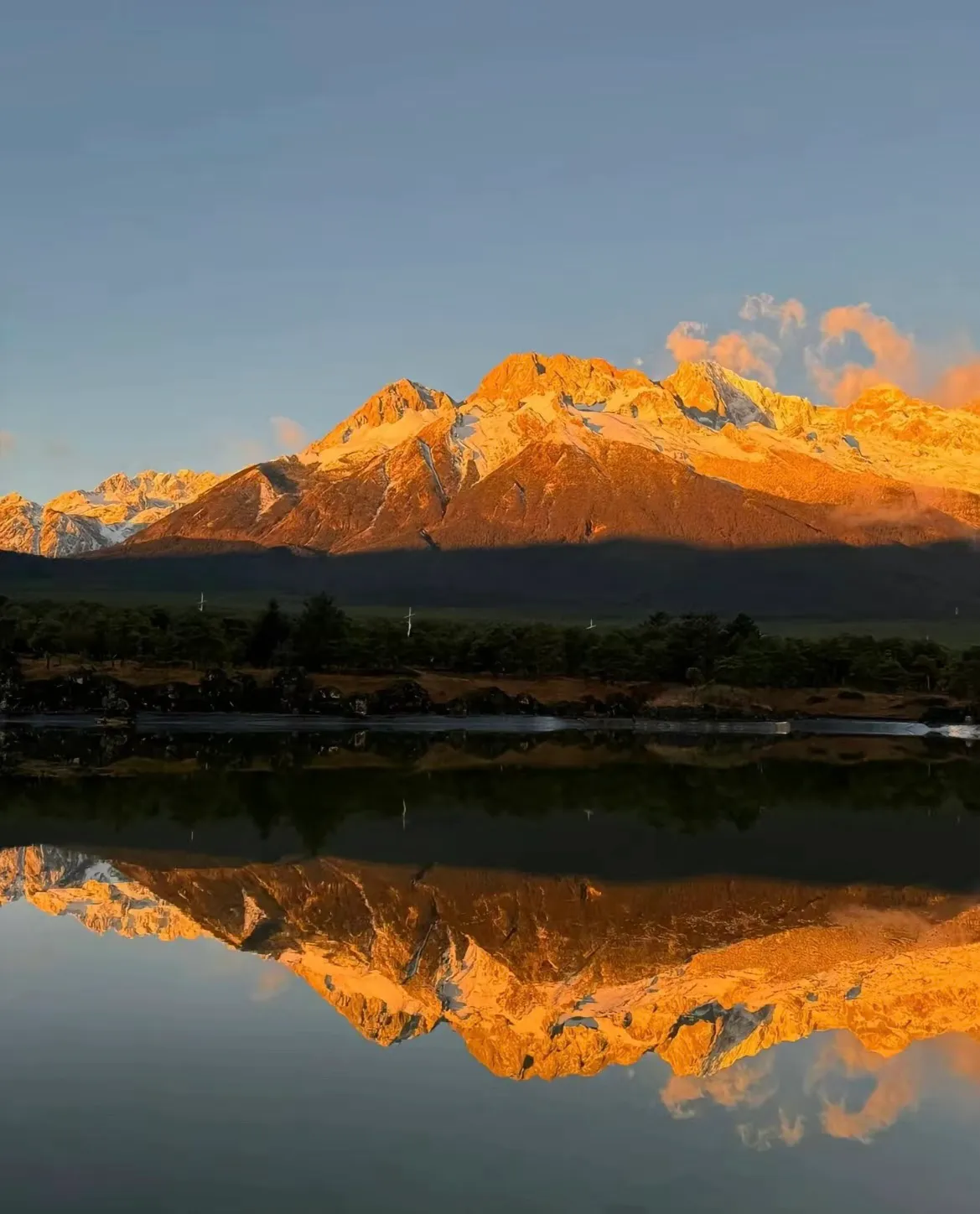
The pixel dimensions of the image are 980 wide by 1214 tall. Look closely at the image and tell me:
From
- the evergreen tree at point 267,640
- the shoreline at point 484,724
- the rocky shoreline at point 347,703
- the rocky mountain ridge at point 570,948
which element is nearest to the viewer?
the rocky mountain ridge at point 570,948

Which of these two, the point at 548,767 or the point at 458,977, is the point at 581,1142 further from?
the point at 548,767

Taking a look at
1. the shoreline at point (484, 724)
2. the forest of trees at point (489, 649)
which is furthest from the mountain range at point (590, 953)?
the forest of trees at point (489, 649)

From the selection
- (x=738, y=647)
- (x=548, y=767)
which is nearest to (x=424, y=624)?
(x=738, y=647)

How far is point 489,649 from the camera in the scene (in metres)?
156

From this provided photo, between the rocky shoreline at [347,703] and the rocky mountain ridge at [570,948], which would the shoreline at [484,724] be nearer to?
the rocky shoreline at [347,703]

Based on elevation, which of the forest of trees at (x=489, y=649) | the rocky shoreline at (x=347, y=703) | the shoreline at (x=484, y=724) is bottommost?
the shoreline at (x=484, y=724)

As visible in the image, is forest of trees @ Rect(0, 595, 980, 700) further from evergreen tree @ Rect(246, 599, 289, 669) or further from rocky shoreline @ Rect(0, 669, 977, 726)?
rocky shoreline @ Rect(0, 669, 977, 726)

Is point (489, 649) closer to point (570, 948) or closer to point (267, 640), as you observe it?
Answer: point (267, 640)

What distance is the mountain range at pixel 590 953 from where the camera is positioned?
25828 millimetres

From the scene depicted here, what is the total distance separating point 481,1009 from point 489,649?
128 m

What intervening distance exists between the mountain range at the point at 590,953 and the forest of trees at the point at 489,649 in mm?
96413

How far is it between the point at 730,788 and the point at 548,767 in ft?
47.6

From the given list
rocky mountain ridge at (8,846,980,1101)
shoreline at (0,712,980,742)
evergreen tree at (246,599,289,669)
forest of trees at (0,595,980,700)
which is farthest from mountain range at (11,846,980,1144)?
evergreen tree at (246,599,289,669)

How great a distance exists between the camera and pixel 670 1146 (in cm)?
2034
